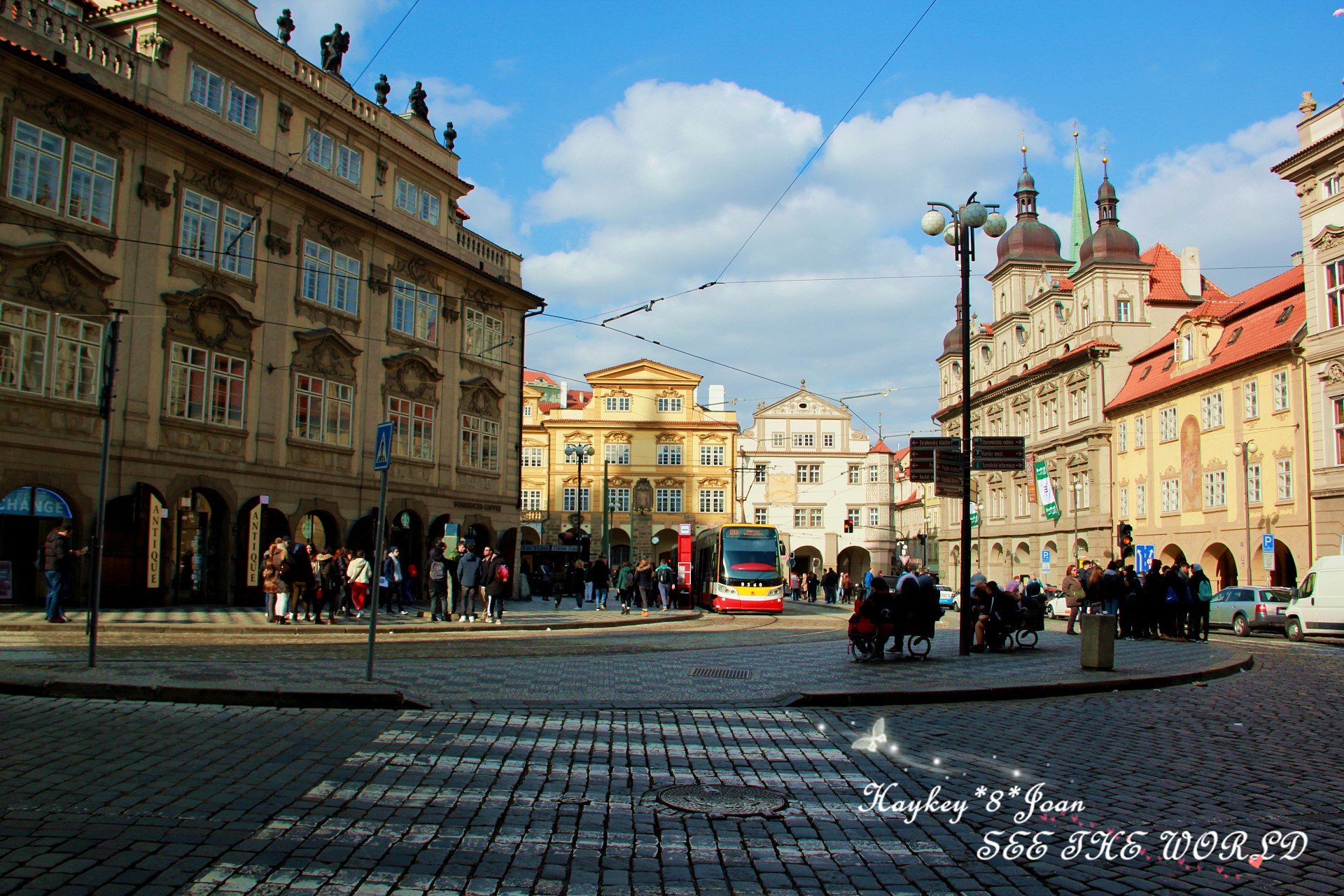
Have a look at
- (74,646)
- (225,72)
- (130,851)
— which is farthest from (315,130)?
(130,851)

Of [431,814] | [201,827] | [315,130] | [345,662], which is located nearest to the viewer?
[201,827]

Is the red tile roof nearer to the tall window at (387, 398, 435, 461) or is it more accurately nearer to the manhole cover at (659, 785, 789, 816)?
the tall window at (387, 398, 435, 461)

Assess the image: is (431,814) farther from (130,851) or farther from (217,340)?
(217,340)

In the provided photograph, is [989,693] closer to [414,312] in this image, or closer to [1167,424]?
[414,312]

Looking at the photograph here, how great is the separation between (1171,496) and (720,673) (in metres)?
43.6

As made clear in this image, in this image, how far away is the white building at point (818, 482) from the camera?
78312 mm

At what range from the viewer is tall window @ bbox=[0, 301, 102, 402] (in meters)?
22.2

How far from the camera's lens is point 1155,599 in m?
23.4

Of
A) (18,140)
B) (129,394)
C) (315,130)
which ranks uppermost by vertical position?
(315,130)

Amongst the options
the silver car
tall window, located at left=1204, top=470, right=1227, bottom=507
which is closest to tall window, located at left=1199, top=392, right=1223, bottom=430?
tall window, located at left=1204, top=470, right=1227, bottom=507

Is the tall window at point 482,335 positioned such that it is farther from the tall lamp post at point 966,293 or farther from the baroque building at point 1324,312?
the baroque building at point 1324,312

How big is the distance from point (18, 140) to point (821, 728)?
22249mm

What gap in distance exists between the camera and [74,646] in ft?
48.3

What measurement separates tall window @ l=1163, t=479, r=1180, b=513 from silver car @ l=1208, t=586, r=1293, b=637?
718 inches
